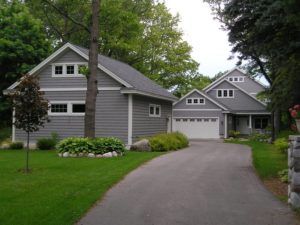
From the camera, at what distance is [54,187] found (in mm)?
11336

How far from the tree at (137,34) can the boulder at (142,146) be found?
1580cm

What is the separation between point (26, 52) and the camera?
104 ft

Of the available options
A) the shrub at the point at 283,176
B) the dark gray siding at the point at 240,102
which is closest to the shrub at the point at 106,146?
the shrub at the point at 283,176

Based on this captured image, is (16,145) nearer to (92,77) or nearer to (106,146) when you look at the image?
(92,77)

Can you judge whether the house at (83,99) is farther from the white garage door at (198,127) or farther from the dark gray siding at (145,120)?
the white garage door at (198,127)

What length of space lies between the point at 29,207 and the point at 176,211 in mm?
2816

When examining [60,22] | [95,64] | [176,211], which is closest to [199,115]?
[60,22]

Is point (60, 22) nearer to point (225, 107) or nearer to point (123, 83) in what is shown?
point (225, 107)

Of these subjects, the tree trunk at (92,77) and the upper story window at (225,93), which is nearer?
the tree trunk at (92,77)

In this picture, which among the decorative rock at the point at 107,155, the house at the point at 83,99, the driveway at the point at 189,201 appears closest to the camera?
the driveway at the point at 189,201

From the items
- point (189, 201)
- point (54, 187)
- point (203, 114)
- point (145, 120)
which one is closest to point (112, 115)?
point (145, 120)

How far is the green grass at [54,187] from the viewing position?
8236mm

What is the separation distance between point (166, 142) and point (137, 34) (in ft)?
71.6

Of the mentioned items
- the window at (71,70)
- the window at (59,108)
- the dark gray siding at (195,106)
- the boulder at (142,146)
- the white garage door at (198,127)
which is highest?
the window at (71,70)
